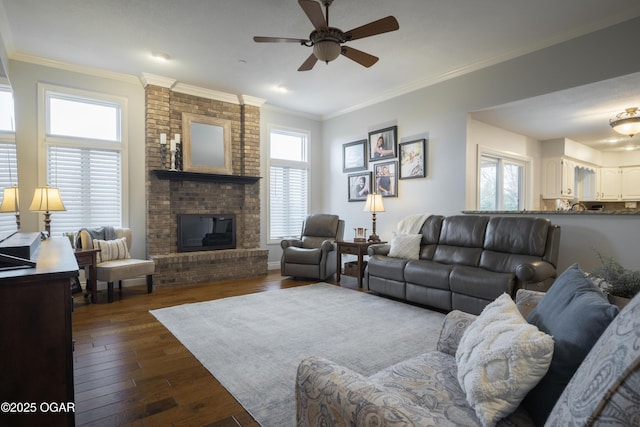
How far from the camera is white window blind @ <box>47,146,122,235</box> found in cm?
444

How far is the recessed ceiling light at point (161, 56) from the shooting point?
4.11 m

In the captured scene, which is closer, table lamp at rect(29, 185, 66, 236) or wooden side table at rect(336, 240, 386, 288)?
table lamp at rect(29, 185, 66, 236)

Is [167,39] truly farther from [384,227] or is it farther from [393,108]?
[384,227]

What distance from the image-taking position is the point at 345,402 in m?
0.96

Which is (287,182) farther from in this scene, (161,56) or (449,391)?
(449,391)

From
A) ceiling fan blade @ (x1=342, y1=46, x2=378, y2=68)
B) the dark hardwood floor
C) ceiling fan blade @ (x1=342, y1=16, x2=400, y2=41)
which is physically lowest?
the dark hardwood floor

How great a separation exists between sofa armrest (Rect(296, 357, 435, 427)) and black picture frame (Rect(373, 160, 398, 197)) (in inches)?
181

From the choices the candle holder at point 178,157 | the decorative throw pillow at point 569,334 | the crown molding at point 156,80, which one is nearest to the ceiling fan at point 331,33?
the decorative throw pillow at point 569,334

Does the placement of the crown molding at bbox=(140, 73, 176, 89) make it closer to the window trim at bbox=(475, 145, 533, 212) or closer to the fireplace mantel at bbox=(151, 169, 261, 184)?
the fireplace mantel at bbox=(151, 169, 261, 184)

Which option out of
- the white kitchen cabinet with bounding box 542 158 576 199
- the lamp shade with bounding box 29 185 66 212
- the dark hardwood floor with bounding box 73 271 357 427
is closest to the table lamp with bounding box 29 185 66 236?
the lamp shade with bounding box 29 185 66 212

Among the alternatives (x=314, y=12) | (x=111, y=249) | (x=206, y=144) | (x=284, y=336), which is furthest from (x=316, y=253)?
(x=314, y=12)

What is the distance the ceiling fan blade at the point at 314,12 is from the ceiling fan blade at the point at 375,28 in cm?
24

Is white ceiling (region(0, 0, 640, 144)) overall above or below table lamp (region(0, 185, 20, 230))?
above

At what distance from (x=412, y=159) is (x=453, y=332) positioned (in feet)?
13.0
